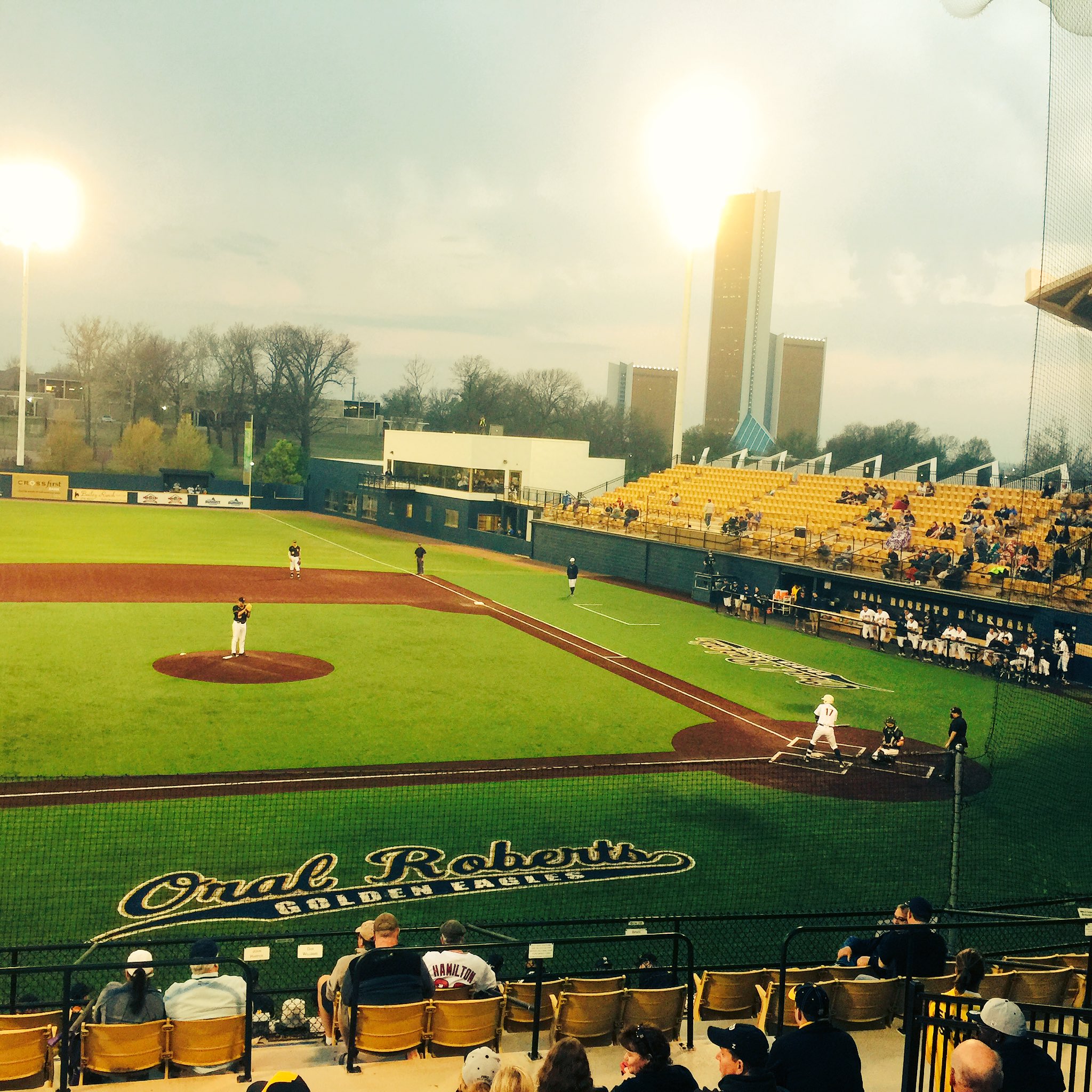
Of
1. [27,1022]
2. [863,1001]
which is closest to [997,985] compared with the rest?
[863,1001]

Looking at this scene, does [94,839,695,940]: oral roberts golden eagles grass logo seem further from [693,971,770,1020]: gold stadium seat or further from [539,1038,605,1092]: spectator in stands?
[539,1038,605,1092]: spectator in stands

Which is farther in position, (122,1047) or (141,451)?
(141,451)

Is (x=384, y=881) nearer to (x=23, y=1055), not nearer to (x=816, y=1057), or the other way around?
(x=23, y=1055)

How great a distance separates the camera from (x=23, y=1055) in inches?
274

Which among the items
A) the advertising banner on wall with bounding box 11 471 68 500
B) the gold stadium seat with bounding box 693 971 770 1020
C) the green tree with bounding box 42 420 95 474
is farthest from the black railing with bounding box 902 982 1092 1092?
the green tree with bounding box 42 420 95 474

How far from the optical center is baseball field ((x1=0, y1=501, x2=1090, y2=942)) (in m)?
13.0

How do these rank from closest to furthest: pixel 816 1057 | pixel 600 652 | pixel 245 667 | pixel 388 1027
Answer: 1. pixel 816 1057
2. pixel 388 1027
3. pixel 245 667
4. pixel 600 652

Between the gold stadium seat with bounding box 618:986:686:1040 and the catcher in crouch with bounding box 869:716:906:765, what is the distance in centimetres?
1228

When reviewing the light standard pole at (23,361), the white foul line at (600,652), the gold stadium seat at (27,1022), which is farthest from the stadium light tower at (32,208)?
the gold stadium seat at (27,1022)

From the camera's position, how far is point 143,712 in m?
20.5

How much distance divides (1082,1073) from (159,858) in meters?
10.8

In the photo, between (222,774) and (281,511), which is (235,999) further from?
(281,511)

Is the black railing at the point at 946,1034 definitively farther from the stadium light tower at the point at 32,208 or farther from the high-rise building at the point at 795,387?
the high-rise building at the point at 795,387

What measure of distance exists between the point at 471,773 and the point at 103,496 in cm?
6727
